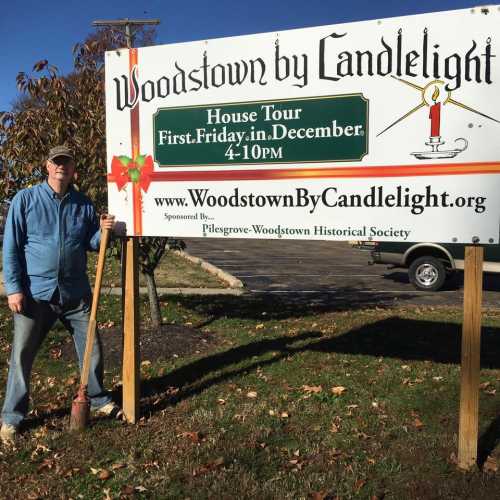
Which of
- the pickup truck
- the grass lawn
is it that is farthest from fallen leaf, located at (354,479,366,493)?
the pickup truck

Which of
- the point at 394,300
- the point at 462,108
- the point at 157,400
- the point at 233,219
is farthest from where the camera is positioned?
the point at 394,300

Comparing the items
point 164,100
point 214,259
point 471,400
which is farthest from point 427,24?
point 214,259

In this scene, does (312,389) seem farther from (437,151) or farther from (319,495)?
(437,151)

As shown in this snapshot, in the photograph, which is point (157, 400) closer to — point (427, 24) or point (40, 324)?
point (40, 324)

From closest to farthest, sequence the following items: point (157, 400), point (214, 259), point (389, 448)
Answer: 1. point (389, 448)
2. point (157, 400)
3. point (214, 259)

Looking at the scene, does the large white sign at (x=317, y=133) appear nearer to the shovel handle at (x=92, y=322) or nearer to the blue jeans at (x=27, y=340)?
the shovel handle at (x=92, y=322)

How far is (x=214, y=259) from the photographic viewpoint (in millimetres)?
16859

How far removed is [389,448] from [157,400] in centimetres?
Result: 194

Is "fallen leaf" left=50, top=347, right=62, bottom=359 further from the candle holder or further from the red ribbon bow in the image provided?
the candle holder

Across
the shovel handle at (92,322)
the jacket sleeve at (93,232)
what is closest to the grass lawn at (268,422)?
the shovel handle at (92,322)

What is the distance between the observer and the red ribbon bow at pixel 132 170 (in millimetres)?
4156

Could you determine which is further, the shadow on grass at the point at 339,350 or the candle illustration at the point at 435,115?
the shadow on grass at the point at 339,350

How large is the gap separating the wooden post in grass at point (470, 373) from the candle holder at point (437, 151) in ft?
1.99

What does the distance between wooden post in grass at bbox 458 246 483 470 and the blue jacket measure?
2.69 meters
